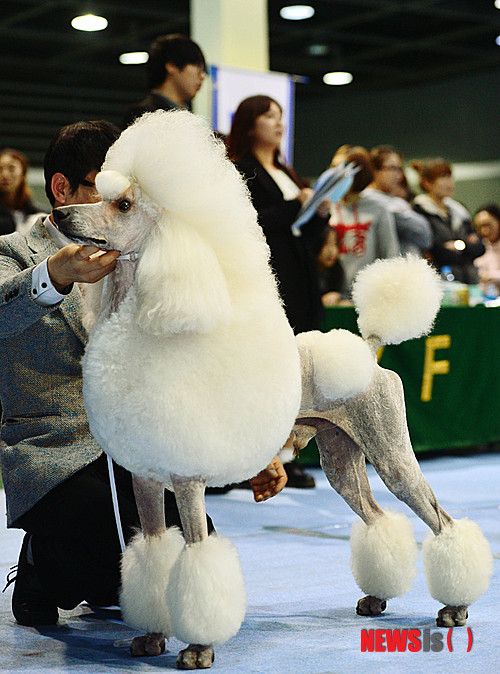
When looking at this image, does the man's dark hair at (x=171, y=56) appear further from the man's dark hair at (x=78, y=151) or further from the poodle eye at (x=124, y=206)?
the poodle eye at (x=124, y=206)

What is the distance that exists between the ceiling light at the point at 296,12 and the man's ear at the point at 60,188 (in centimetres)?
629

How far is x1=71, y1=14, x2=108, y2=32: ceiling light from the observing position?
7849mm

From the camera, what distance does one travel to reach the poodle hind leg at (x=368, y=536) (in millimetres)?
1980

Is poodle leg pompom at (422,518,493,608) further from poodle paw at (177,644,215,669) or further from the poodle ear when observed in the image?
the poodle ear

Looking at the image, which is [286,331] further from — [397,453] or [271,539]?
[271,539]

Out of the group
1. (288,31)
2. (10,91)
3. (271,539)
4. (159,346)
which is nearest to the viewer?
(159,346)

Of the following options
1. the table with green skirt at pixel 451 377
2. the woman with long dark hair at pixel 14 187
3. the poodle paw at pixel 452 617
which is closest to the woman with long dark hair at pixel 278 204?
the table with green skirt at pixel 451 377

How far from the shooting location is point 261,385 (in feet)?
5.22

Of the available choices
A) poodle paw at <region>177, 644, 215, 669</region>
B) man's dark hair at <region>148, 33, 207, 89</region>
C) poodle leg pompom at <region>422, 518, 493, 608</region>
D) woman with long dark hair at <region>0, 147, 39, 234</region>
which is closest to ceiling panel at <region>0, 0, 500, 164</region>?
woman with long dark hair at <region>0, 147, 39, 234</region>

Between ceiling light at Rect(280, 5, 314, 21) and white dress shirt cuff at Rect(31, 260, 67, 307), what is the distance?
21.6ft

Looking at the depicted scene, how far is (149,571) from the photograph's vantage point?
172 centimetres

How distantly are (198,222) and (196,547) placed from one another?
54 cm

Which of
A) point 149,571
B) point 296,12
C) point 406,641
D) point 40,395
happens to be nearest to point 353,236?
point 40,395

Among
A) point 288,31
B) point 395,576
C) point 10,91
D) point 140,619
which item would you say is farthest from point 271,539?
point 10,91
